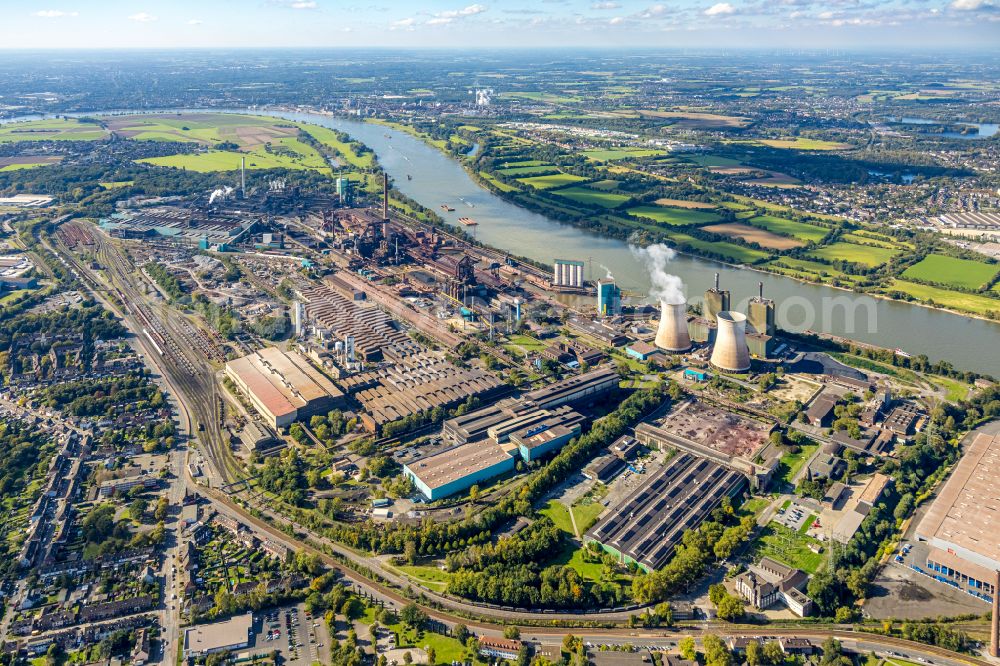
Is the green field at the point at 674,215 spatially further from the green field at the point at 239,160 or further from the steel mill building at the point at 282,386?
the green field at the point at 239,160

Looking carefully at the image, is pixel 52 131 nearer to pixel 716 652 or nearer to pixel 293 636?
pixel 293 636

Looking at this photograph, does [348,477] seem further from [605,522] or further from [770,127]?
[770,127]

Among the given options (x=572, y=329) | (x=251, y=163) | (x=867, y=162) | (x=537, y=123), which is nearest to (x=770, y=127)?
(x=867, y=162)

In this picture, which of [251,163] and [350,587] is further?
[251,163]

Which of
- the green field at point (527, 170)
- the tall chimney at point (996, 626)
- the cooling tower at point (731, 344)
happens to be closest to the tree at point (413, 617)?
the tall chimney at point (996, 626)

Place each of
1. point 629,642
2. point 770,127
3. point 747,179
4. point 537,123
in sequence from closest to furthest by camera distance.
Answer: point 629,642 → point 747,179 → point 770,127 → point 537,123

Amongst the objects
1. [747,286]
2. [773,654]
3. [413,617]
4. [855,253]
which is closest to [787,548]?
[773,654]
